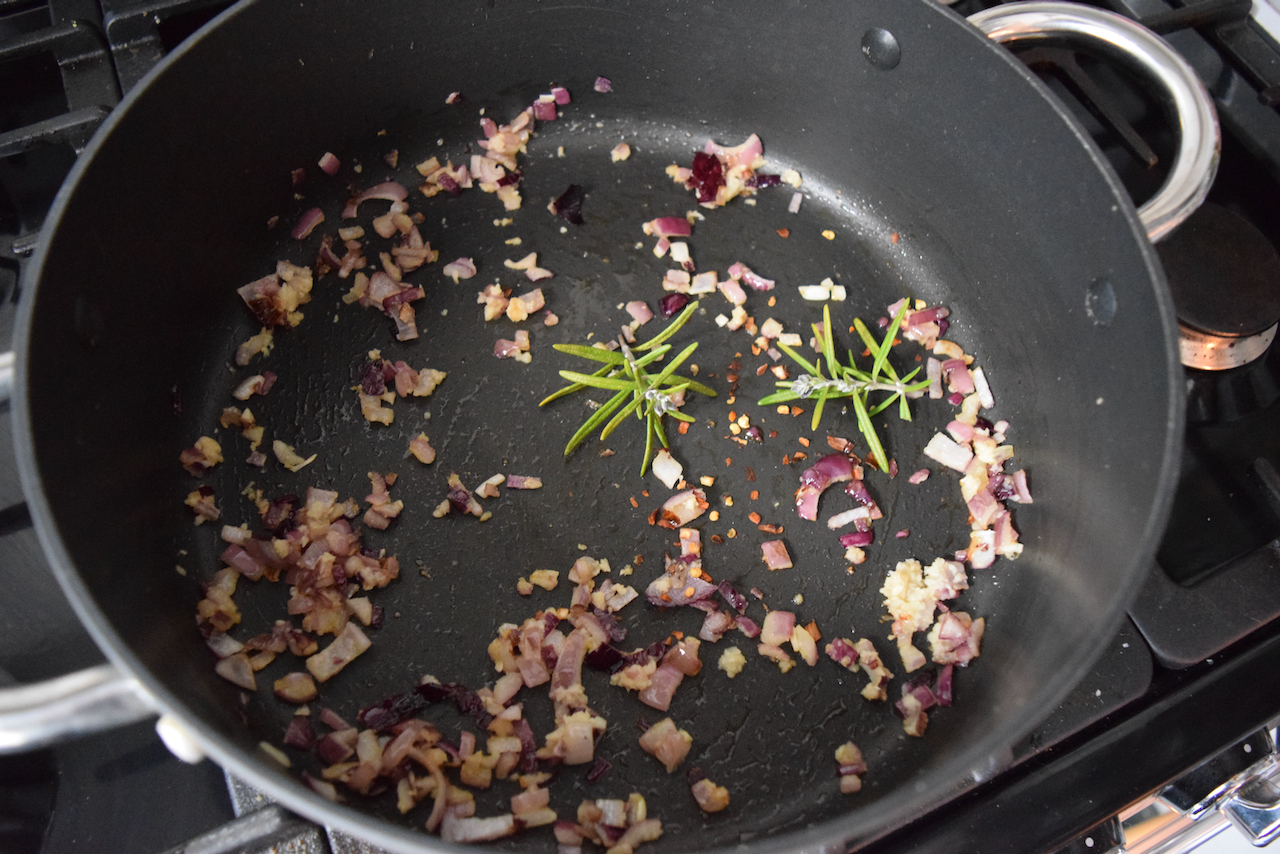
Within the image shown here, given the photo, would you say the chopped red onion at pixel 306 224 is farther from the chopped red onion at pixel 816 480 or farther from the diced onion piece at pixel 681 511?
the chopped red onion at pixel 816 480

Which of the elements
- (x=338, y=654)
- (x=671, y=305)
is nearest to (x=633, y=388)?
(x=671, y=305)

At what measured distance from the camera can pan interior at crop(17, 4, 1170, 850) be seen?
3.35 feet

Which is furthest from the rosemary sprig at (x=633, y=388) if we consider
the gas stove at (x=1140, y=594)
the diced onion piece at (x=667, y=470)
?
the gas stove at (x=1140, y=594)

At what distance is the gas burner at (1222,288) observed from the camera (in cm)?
117

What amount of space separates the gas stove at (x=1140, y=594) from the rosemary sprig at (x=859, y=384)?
373 mm

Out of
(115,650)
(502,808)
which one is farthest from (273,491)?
(502,808)

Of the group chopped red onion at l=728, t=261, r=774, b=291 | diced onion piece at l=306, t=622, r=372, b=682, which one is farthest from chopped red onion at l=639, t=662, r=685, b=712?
chopped red onion at l=728, t=261, r=774, b=291

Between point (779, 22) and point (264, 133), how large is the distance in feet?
2.56

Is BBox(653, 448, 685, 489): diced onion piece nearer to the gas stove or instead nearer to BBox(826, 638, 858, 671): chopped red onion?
BBox(826, 638, 858, 671): chopped red onion

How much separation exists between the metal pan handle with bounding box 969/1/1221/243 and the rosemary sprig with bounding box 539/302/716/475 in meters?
0.59

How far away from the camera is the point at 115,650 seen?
78 cm

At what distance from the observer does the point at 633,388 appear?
1211mm

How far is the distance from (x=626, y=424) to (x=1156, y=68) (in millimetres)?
816

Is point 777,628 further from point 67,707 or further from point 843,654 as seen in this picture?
point 67,707
